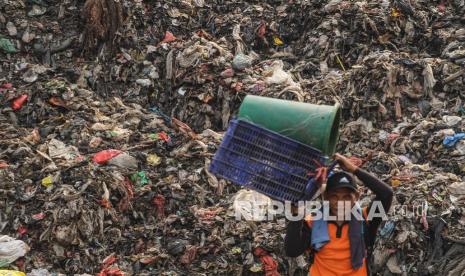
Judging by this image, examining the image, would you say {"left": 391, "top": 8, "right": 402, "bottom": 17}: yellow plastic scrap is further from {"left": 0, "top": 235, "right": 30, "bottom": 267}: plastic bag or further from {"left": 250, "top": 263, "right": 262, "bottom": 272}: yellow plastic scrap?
{"left": 0, "top": 235, "right": 30, "bottom": 267}: plastic bag

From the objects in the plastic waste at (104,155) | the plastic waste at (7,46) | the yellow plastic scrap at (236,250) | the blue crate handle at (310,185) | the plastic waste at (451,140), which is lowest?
the yellow plastic scrap at (236,250)

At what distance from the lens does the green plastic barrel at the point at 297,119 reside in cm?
335

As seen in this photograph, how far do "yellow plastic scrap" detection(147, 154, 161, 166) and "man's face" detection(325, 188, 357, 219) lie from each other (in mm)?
3270

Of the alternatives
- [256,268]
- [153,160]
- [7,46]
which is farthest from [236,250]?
[7,46]

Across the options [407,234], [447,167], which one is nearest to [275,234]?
[407,234]

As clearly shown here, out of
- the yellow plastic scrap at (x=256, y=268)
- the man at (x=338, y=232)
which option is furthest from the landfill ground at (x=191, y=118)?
the man at (x=338, y=232)

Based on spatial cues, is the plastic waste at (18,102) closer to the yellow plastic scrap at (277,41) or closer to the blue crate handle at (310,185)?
the yellow plastic scrap at (277,41)

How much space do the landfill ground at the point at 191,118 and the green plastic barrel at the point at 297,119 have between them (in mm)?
1939

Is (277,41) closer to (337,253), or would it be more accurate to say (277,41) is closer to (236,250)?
(236,250)

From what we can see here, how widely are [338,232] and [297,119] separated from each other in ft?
2.04

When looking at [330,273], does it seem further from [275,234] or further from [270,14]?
[270,14]

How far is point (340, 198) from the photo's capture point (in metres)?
3.17

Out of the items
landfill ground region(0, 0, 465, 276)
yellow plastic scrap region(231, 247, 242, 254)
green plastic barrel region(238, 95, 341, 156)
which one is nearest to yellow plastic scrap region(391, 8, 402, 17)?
landfill ground region(0, 0, 465, 276)

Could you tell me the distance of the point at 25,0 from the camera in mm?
8281
